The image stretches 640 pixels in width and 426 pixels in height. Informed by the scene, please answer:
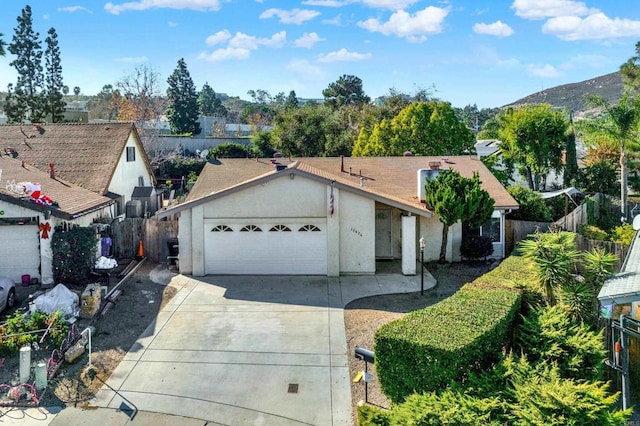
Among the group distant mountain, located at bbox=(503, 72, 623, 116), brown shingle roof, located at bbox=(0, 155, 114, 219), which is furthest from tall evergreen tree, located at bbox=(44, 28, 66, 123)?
distant mountain, located at bbox=(503, 72, 623, 116)

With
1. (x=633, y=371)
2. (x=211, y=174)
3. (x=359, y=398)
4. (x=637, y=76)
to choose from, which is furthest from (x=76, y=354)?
(x=637, y=76)

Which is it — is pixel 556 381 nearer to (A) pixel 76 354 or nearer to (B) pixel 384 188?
(A) pixel 76 354

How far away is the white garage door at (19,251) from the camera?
14867 millimetres

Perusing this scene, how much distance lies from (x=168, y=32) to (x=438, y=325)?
982 inches

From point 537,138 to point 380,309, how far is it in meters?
20.5

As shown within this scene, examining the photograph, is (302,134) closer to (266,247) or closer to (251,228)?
(251,228)

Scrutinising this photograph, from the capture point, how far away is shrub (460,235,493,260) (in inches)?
701

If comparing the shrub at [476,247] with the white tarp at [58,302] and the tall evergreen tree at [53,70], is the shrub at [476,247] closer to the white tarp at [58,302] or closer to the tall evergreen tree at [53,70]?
the white tarp at [58,302]

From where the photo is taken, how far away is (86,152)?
22328 millimetres

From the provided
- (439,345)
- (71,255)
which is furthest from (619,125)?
(71,255)

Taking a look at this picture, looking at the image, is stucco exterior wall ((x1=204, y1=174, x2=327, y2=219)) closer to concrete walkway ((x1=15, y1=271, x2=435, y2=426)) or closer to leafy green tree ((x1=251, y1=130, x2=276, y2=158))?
concrete walkway ((x1=15, y1=271, x2=435, y2=426))

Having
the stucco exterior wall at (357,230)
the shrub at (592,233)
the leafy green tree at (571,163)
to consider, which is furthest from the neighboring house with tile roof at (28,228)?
the leafy green tree at (571,163)

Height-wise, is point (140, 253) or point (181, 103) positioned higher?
Answer: point (181, 103)

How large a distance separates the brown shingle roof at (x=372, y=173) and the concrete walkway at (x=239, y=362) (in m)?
5.05
